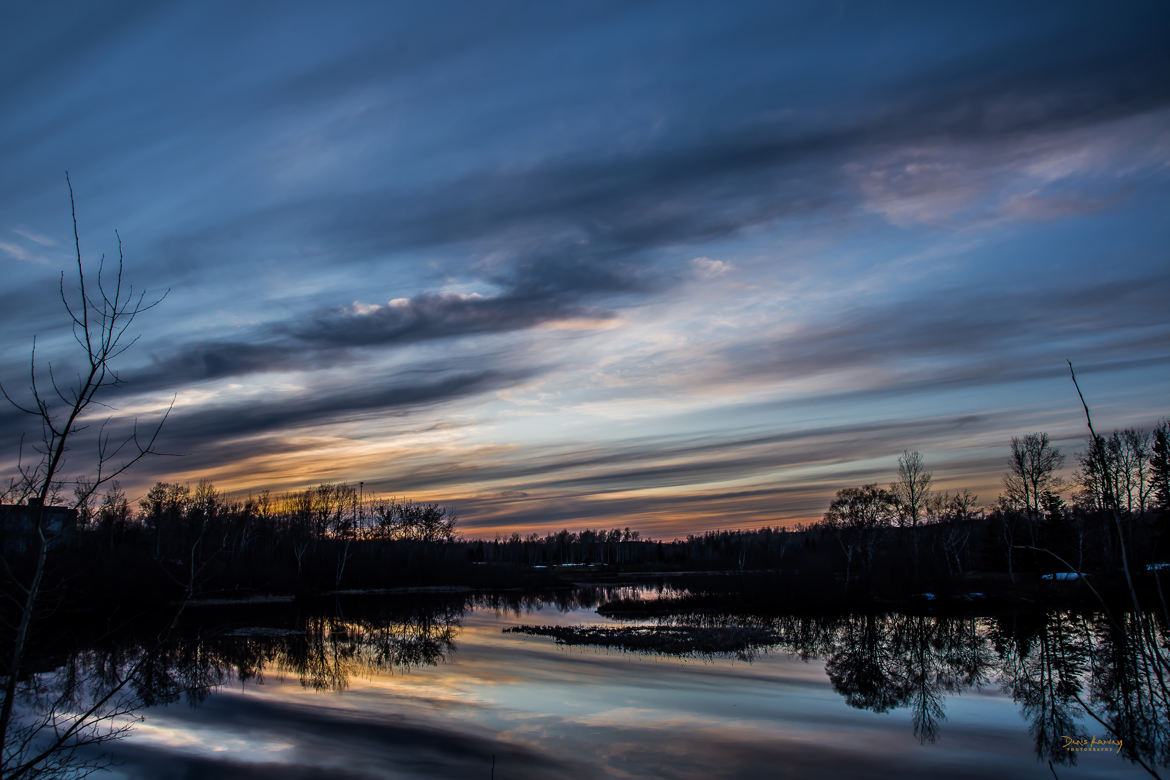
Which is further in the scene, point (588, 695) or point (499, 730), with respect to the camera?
point (588, 695)

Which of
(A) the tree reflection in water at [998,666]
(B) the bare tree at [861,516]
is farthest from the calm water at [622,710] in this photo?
(B) the bare tree at [861,516]

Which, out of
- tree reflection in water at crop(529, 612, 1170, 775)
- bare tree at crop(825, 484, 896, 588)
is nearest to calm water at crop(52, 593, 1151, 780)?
tree reflection in water at crop(529, 612, 1170, 775)

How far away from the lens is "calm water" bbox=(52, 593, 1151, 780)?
1825cm

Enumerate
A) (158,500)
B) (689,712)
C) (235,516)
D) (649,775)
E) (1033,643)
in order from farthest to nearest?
(235,516) → (158,500) → (1033,643) → (689,712) → (649,775)

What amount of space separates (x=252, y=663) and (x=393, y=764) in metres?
20.2

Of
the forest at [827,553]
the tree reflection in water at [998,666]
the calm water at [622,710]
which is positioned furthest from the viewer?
the forest at [827,553]

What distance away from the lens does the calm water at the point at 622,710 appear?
1825 centimetres

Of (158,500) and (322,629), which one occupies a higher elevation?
(158,500)

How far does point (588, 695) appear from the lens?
2633cm

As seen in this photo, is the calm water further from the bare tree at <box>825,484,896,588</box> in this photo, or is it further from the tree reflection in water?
the bare tree at <box>825,484,896,588</box>

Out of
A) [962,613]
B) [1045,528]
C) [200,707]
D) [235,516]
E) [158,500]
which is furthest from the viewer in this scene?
[235,516]

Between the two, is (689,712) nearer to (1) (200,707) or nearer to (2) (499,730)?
(2) (499,730)

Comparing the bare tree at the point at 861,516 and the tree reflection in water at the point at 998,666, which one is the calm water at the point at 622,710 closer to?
the tree reflection in water at the point at 998,666

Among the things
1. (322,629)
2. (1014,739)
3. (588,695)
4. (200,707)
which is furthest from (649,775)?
(322,629)
